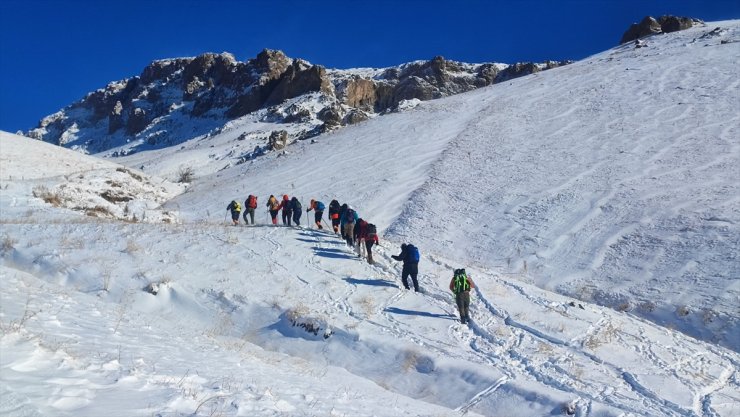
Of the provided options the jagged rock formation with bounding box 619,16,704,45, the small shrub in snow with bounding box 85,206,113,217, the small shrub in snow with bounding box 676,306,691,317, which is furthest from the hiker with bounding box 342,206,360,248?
the jagged rock formation with bounding box 619,16,704,45

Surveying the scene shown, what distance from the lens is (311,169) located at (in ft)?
126

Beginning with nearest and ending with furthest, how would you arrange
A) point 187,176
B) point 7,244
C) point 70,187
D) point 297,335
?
point 297,335 → point 7,244 → point 70,187 → point 187,176

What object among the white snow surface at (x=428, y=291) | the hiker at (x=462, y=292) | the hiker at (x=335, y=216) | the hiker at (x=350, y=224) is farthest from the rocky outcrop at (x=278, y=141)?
the hiker at (x=462, y=292)

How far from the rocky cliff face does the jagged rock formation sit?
83.5ft

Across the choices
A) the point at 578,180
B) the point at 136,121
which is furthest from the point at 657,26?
the point at 136,121

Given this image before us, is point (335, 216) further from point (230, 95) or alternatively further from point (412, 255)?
point (230, 95)

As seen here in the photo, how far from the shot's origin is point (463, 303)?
1236 cm

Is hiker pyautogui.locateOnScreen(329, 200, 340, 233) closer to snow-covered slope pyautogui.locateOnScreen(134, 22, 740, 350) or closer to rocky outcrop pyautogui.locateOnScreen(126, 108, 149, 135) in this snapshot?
snow-covered slope pyautogui.locateOnScreen(134, 22, 740, 350)

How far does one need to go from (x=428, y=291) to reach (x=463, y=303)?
2.22 m

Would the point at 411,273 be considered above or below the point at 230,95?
below

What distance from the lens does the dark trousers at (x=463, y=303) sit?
12336 mm

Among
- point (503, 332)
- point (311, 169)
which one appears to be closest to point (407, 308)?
point (503, 332)

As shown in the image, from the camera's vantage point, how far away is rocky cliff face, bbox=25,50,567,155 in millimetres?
99875

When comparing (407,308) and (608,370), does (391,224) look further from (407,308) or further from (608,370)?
(608,370)
